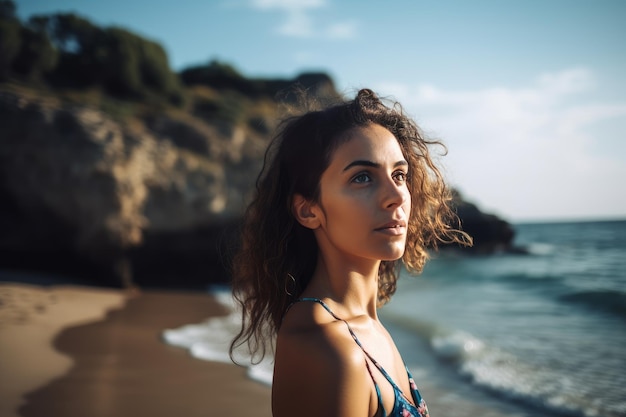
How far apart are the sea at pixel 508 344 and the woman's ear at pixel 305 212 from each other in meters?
2.77

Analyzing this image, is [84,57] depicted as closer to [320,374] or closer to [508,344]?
[508,344]

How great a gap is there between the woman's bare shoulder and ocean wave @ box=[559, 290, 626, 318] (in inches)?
445

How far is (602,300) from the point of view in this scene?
11523 millimetres

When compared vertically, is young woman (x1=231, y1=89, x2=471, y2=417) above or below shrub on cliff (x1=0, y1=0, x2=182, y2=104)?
below

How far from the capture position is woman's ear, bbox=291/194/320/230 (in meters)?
1.81

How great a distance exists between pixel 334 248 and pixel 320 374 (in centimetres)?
55

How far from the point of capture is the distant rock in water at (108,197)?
1312 cm

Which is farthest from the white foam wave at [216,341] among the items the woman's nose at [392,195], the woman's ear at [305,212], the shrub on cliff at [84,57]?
the shrub on cliff at [84,57]

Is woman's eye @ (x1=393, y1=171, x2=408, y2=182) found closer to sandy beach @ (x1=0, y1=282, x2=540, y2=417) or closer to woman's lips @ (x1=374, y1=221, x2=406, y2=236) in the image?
woman's lips @ (x1=374, y1=221, x2=406, y2=236)

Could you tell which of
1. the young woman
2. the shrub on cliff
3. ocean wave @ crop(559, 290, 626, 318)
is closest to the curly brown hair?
the young woman

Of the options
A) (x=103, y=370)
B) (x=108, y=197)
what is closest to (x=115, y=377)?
(x=103, y=370)

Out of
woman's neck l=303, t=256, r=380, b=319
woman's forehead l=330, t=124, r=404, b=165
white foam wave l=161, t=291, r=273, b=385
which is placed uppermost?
woman's forehead l=330, t=124, r=404, b=165

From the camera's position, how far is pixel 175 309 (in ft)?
34.4

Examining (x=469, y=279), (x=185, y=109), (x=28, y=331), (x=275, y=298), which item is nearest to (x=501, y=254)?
(x=469, y=279)
